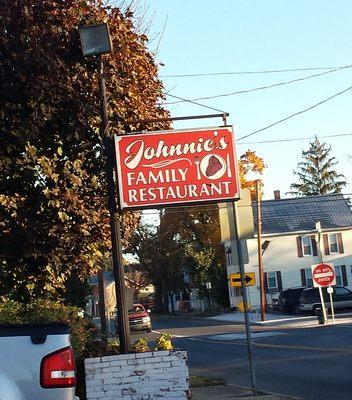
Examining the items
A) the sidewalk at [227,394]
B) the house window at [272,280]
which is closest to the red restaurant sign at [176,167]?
the sidewalk at [227,394]

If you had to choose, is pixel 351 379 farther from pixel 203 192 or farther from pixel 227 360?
pixel 227 360

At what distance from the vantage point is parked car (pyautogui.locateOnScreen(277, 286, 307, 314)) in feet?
148

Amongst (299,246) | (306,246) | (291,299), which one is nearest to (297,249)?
(299,246)

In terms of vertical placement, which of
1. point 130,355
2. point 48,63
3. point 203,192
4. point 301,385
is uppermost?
point 48,63

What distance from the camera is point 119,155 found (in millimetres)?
10945

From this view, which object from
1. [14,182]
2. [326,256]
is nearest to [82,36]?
[14,182]

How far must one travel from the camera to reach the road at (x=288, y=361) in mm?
13883

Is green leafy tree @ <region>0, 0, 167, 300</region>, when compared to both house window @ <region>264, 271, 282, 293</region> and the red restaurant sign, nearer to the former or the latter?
the red restaurant sign

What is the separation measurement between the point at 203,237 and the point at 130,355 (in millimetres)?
55179

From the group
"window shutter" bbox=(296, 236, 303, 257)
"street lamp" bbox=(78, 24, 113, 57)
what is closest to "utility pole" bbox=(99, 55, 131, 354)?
"street lamp" bbox=(78, 24, 113, 57)

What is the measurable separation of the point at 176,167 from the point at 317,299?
33.4 m

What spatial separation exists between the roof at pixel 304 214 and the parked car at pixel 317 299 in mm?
13746

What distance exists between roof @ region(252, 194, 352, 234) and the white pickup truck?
51.7 metres

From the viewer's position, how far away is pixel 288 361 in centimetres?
1917
